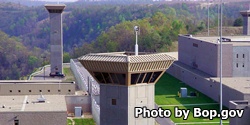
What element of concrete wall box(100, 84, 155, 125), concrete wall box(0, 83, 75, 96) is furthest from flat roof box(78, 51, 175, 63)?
concrete wall box(0, 83, 75, 96)

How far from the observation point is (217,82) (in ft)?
208

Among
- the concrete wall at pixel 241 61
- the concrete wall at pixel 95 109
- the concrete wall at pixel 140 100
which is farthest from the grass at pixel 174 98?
the concrete wall at pixel 140 100

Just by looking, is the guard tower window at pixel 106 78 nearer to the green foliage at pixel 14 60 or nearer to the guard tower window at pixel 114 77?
the guard tower window at pixel 114 77

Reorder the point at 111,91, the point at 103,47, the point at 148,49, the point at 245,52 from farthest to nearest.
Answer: the point at 103,47, the point at 148,49, the point at 245,52, the point at 111,91

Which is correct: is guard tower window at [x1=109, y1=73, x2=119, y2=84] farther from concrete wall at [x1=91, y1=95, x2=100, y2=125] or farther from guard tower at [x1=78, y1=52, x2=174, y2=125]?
concrete wall at [x1=91, y1=95, x2=100, y2=125]

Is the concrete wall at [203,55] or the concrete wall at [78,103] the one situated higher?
the concrete wall at [203,55]

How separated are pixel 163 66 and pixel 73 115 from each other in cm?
2917

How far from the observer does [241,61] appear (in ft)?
223

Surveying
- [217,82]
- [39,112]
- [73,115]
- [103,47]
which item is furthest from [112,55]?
[103,47]

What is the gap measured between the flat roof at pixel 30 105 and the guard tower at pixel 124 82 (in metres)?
10.8

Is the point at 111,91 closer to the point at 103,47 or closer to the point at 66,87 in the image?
the point at 66,87

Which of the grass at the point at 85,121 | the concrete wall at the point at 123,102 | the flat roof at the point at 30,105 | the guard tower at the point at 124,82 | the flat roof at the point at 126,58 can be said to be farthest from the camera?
the grass at the point at 85,121

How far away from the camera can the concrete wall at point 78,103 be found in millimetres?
59688

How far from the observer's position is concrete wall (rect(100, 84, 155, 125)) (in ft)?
96.1
